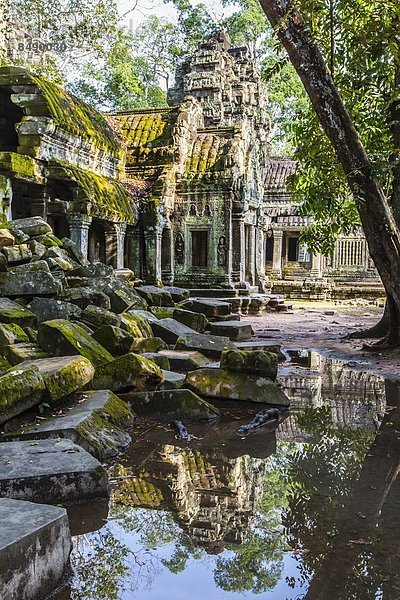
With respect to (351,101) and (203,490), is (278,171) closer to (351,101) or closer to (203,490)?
(351,101)

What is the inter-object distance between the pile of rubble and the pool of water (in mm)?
244

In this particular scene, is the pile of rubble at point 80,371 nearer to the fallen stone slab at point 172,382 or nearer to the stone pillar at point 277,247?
the fallen stone slab at point 172,382

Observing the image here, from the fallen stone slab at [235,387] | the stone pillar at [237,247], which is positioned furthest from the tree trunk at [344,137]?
the stone pillar at [237,247]

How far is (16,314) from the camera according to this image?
592cm

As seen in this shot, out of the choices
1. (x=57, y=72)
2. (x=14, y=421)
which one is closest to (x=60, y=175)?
(x=14, y=421)

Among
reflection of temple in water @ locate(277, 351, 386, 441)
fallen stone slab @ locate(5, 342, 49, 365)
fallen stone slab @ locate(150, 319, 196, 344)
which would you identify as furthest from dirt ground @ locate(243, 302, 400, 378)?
fallen stone slab @ locate(5, 342, 49, 365)

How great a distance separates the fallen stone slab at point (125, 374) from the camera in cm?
514

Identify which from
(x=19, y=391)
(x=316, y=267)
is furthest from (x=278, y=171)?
(x=19, y=391)

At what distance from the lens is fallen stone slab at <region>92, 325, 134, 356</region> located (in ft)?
20.1

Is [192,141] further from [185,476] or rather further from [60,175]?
[185,476]

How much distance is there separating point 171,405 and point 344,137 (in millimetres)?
4779

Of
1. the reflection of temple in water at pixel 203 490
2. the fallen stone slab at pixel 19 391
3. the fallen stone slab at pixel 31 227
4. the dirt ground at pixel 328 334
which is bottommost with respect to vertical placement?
the dirt ground at pixel 328 334

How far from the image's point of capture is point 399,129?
31.1 feet

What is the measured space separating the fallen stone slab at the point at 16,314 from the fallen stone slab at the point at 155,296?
14.6 ft
